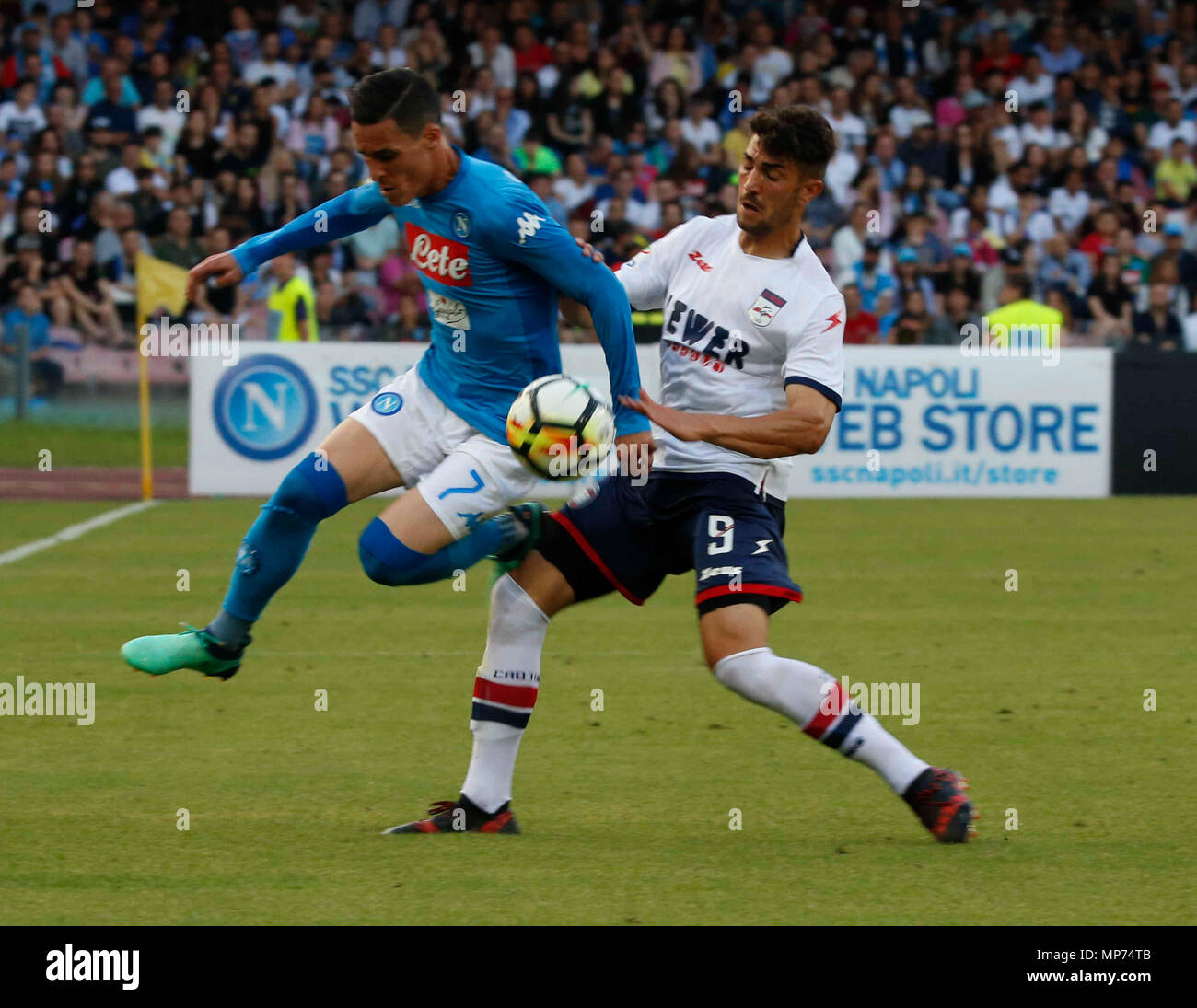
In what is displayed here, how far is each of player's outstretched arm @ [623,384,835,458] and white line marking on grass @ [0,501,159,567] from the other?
763 centimetres

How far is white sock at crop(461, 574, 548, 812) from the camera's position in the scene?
5.47 metres

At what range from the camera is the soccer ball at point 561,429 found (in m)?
5.19

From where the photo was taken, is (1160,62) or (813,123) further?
(1160,62)

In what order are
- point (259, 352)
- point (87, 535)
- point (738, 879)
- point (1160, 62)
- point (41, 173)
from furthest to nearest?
point (1160, 62)
point (41, 173)
point (259, 352)
point (87, 535)
point (738, 879)

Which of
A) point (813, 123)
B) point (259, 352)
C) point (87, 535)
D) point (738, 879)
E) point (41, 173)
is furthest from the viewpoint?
point (41, 173)

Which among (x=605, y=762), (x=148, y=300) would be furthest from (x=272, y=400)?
(x=605, y=762)

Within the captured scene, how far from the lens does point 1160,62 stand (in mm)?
23234

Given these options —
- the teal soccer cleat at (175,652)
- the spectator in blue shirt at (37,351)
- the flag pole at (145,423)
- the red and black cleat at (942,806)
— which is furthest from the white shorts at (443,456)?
the spectator in blue shirt at (37,351)

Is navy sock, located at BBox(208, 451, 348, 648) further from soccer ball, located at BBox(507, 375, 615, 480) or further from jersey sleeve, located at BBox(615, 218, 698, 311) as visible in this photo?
jersey sleeve, located at BBox(615, 218, 698, 311)

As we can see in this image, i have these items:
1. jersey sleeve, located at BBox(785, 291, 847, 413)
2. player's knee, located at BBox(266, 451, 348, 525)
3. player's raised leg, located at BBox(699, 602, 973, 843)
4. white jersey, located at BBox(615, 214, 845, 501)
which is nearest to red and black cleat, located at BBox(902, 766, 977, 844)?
player's raised leg, located at BBox(699, 602, 973, 843)

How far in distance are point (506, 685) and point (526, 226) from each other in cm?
135

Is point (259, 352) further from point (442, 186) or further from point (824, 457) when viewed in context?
point (442, 186)

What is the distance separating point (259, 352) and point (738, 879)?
37.2 ft

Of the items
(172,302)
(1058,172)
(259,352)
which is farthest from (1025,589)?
(1058,172)
